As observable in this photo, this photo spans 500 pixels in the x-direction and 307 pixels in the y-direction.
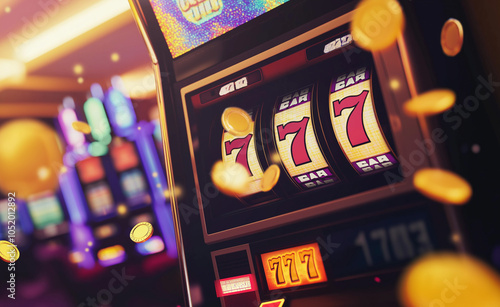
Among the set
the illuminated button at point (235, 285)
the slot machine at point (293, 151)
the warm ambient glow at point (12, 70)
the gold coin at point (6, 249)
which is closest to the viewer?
the slot machine at point (293, 151)

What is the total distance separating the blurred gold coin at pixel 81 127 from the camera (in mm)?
4061

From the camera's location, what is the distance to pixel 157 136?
3.69 meters

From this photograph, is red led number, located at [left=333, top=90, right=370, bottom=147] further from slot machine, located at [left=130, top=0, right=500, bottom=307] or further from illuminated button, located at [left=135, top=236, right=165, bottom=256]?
illuminated button, located at [left=135, top=236, right=165, bottom=256]

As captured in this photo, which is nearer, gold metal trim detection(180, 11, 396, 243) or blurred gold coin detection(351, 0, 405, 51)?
blurred gold coin detection(351, 0, 405, 51)

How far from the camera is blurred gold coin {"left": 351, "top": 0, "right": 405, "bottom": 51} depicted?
1101 mm

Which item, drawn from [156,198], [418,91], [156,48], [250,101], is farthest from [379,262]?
[156,198]

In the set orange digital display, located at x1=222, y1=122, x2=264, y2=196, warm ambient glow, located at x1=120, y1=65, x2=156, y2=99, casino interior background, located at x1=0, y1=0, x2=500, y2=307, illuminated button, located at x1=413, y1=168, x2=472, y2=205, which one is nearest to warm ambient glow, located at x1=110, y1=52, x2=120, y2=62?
casino interior background, located at x1=0, y1=0, x2=500, y2=307

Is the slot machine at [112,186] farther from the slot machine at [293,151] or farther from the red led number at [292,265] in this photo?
the red led number at [292,265]

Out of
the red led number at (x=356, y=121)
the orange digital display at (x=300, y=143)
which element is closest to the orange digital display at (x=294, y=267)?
the orange digital display at (x=300, y=143)

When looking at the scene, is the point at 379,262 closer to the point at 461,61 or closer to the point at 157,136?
the point at 461,61

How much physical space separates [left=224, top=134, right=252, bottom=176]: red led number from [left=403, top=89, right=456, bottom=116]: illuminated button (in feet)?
1.87

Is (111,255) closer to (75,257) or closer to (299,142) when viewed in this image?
(75,257)

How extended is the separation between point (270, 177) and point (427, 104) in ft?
1.78

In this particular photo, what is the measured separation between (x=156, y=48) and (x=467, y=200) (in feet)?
4.07
